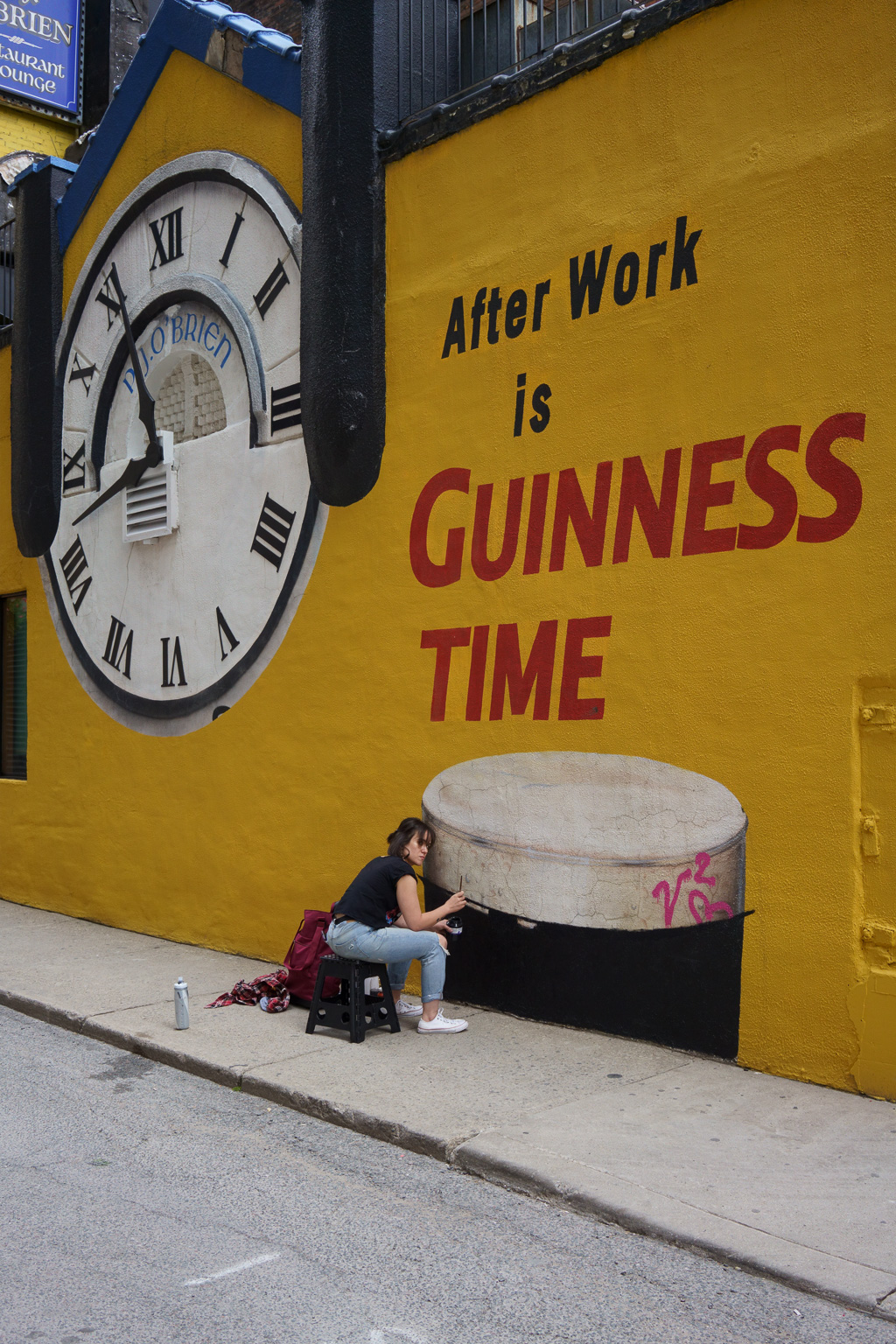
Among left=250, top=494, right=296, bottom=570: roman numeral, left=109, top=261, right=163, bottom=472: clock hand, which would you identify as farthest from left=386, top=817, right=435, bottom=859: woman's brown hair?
left=109, top=261, right=163, bottom=472: clock hand

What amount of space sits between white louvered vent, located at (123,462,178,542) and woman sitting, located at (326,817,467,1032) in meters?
3.91

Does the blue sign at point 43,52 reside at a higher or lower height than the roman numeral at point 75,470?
higher

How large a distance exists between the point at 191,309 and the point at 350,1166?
6.68 metres

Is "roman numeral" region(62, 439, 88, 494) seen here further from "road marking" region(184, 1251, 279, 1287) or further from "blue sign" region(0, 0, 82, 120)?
"road marking" region(184, 1251, 279, 1287)

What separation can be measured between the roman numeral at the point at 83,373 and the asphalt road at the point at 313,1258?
6741mm

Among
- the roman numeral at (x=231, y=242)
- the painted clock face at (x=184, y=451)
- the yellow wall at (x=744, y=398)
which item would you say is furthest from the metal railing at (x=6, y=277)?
the yellow wall at (x=744, y=398)

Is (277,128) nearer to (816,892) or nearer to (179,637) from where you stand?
(179,637)

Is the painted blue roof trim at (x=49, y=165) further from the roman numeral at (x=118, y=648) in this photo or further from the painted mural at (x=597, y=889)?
the painted mural at (x=597, y=889)

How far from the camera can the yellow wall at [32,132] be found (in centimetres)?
1425

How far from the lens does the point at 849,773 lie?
516 centimetres

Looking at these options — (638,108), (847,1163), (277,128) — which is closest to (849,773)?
(847,1163)

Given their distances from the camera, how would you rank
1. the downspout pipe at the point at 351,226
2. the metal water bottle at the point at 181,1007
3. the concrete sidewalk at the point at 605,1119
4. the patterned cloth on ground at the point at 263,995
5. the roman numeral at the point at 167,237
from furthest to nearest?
the roman numeral at the point at 167,237, the downspout pipe at the point at 351,226, the patterned cloth on ground at the point at 263,995, the metal water bottle at the point at 181,1007, the concrete sidewalk at the point at 605,1119

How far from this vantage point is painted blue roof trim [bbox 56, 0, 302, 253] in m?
8.08

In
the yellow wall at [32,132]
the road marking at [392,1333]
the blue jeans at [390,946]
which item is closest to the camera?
the road marking at [392,1333]
